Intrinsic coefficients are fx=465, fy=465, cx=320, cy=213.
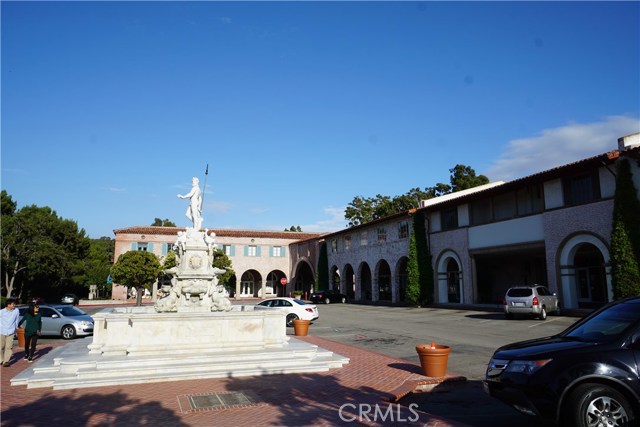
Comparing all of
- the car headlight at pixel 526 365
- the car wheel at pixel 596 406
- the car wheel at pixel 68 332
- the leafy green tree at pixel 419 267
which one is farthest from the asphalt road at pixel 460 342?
the leafy green tree at pixel 419 267

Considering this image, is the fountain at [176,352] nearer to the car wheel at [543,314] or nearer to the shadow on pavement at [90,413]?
the shadow on pavement at [90,413]

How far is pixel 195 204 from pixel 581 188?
18.1 meters

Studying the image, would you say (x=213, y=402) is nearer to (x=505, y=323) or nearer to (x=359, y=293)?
(x=505, y=323)

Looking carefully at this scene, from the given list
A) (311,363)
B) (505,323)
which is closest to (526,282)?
(505,323)

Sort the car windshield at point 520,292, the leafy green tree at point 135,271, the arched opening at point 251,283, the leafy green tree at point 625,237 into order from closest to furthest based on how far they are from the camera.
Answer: the leafy green tree at point 625,237, the car windshield at point 520,292, the leafy green tree at point 135,271, the arched opening at point 251,283

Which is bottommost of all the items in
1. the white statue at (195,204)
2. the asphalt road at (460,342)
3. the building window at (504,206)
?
the asphalt road at (460,342)

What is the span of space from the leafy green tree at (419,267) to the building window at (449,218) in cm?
182

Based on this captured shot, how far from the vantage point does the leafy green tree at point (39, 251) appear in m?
41.0

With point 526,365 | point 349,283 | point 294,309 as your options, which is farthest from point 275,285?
point 526,365

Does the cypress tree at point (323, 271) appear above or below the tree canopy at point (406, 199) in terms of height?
below

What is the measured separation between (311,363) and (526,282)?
25300 millimetres

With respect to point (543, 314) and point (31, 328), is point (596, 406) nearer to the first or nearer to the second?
point (31, 328)

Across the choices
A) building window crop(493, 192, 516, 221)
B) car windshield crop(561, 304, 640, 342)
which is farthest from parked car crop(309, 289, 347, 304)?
car windshield crop(561, 304, 640, 342)

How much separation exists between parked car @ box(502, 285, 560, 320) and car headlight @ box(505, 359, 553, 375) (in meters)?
16.2
